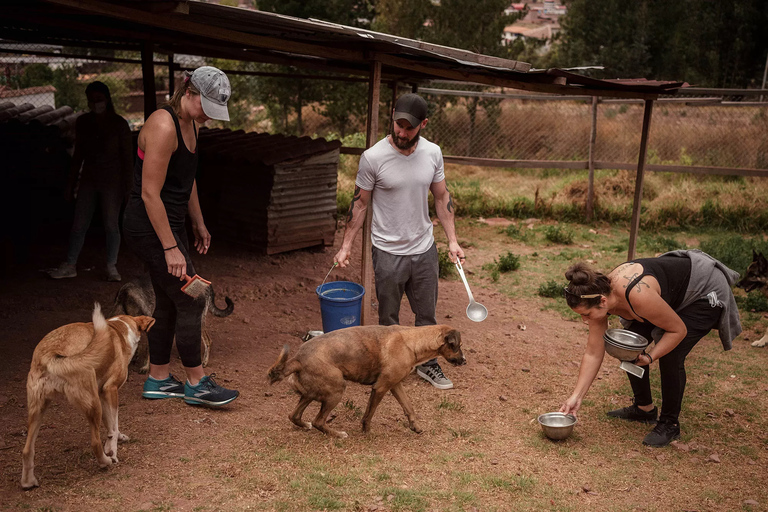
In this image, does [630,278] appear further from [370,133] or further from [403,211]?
[370,133]

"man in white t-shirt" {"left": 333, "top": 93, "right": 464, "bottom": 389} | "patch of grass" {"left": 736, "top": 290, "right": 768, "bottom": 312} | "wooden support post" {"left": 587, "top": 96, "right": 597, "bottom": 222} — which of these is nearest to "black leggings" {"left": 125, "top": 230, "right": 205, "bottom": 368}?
"man in white t-shirt" {"left": 333, "top": 93, "right": 464, "bottom": 389}

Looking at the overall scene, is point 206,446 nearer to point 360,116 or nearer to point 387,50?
point 387,50

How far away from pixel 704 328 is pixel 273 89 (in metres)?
13.8

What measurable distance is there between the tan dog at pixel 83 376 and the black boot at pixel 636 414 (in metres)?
3.78


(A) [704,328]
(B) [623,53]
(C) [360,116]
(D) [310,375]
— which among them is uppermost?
(B) [623,53]

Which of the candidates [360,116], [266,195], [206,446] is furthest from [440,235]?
[206,446]

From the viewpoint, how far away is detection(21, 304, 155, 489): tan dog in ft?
11.8

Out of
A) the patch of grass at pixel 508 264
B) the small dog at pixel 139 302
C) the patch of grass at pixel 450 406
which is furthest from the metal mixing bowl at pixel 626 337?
the patch of grass at pixel 508 264

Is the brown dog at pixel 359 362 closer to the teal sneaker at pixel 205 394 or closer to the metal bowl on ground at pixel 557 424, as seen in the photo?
the teal sneaker at pixel 205 394

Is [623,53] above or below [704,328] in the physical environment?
above

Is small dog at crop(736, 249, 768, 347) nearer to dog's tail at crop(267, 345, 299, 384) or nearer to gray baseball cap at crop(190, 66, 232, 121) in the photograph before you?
dog's tail at crop(267, 345, 299, 384)

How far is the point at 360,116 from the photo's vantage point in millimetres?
17141

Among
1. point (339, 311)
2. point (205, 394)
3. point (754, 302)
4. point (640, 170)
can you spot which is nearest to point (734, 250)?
point (754, 302)

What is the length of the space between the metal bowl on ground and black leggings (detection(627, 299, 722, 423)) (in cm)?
71
